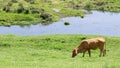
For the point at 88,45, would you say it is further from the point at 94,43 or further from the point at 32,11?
the point at 32,11

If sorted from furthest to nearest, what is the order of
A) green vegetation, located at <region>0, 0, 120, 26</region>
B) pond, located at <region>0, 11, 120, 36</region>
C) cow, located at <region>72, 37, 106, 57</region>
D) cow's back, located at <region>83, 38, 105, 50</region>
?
green vegetation, located at <region>0, 0, 120, 26</region> → pond, located at <region>0, 11, 120, 36</region> → cow's back, located at <region>83, 38, 105, 50</region> → cow, located at <region>72, 37, 106, 57</region>

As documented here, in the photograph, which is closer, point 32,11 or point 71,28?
point 71,28

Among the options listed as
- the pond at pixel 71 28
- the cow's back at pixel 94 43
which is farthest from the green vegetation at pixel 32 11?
the cow's back at pixel 94 43

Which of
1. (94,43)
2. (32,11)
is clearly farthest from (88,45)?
(32,11)

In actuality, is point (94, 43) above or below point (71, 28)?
above

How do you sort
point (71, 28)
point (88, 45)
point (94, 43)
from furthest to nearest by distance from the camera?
point (71, 28) → point (94, 43) → point (88, 45)

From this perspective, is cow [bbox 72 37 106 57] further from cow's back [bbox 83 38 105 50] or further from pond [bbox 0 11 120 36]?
pond [bbox 0 11 120 36]

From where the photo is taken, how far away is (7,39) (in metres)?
35.3

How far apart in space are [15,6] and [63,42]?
1944 inches

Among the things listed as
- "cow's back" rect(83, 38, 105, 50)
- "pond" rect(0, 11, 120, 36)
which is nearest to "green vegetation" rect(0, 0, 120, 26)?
"pond" rect(0, 11, 120, 36)

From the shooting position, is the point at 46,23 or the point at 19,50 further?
the point at 46,23

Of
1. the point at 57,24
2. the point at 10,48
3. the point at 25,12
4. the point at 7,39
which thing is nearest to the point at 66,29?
the point at 57,24

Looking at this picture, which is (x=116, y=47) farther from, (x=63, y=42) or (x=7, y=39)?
(x=7, y=39)

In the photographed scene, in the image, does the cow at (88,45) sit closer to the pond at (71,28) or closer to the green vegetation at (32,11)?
the pond at (71,28)
